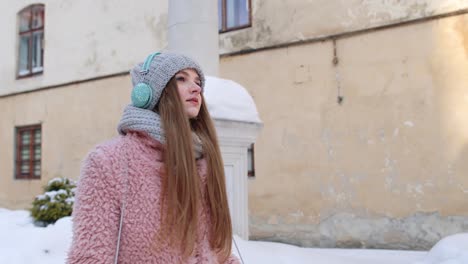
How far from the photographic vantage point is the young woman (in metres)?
1.04

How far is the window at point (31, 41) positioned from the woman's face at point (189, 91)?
10171mm

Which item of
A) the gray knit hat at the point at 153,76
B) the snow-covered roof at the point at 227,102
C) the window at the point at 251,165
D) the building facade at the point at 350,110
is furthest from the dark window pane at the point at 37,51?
the gray knit hat at the point at 153,76

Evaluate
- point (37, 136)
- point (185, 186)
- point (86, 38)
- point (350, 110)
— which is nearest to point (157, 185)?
point (185, 186)

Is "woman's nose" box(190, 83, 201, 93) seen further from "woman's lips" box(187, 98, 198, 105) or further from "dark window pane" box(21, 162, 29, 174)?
"dark window pane" box(21, 162, 29, 174)

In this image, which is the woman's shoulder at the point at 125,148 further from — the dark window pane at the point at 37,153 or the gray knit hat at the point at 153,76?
the dark window pane at the point at 37,153

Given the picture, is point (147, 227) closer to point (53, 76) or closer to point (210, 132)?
point (210, 132)

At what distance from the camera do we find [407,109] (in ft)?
20.7

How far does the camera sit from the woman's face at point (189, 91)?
124 centimetres

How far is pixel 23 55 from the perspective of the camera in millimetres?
10852

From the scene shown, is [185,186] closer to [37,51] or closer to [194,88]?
[194,88]

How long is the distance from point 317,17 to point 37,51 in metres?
6.82

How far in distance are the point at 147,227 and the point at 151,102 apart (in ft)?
1.06

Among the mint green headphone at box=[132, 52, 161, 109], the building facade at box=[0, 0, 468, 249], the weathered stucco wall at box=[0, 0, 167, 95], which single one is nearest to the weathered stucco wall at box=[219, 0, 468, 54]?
the building facade at box=[0, 0, 468, 249]

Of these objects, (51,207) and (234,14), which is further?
(234,14)
